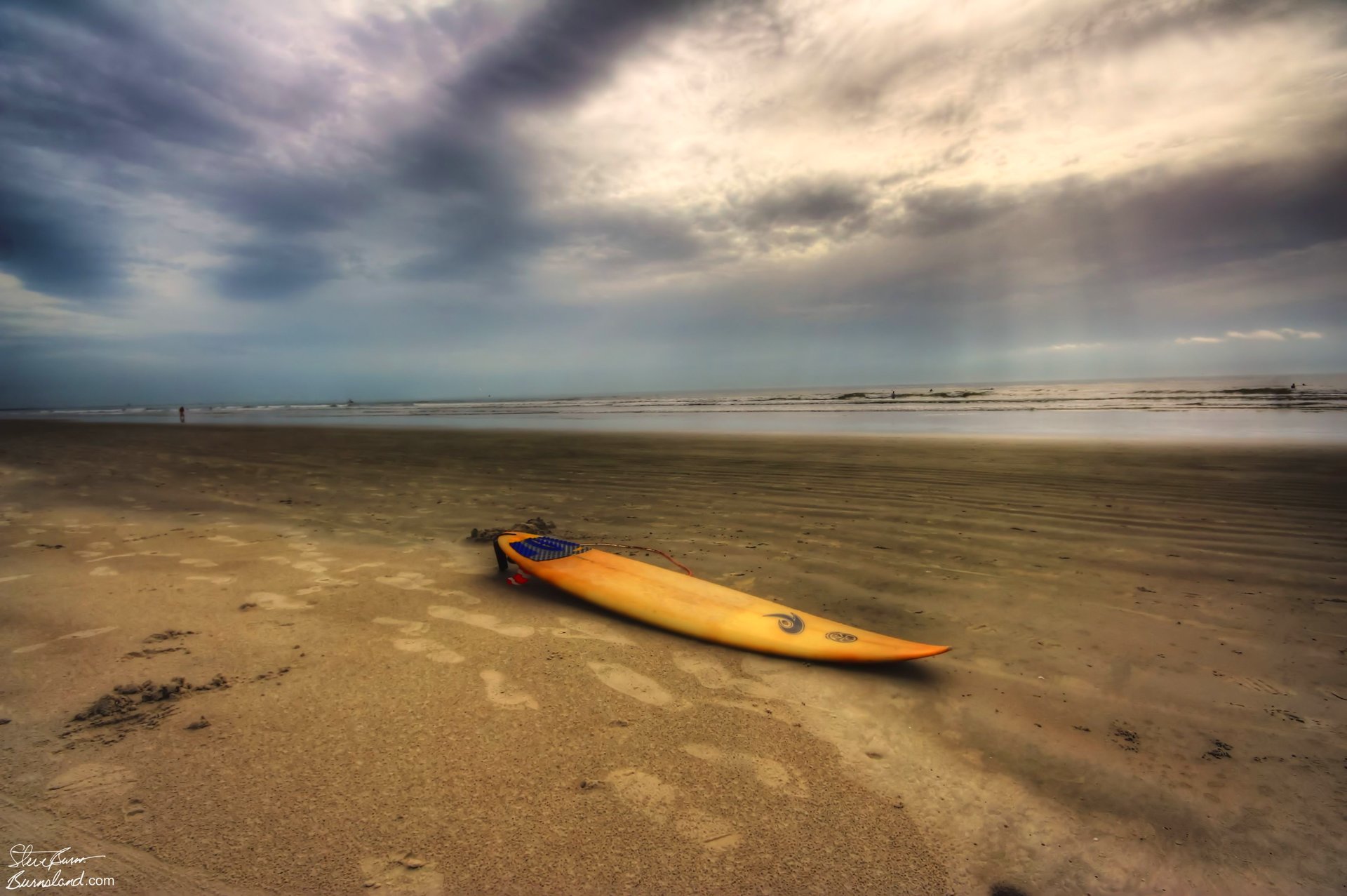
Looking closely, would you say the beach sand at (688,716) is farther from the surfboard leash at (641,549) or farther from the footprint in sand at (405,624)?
the surfboard leash at (641,549)

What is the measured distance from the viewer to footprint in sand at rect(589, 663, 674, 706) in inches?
105

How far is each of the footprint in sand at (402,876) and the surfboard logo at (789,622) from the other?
2139 mm

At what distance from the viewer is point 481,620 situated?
3541 mm

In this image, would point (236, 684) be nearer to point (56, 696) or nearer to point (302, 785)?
point (56, 696)

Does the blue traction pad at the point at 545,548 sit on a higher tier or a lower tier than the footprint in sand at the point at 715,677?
higher

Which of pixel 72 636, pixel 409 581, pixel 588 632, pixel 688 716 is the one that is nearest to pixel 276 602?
pixel 409 581

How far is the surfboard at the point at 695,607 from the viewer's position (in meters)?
3.10

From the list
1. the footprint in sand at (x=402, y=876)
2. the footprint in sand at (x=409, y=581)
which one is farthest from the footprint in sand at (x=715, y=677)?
the footprint in sand at (x=409, y=581)

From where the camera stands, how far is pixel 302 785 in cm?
199

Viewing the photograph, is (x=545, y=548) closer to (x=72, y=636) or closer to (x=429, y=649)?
(x=429, y=649)

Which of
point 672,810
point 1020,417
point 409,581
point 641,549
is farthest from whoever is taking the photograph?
point 1020,417

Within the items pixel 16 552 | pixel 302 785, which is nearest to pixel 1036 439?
pixel 302 785

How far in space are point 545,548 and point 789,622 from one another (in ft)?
6.97

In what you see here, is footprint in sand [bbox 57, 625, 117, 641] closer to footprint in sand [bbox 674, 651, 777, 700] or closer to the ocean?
footprint in sand [bbox 674, 651, 777, 700]
